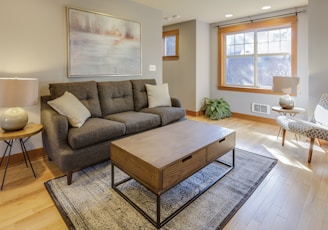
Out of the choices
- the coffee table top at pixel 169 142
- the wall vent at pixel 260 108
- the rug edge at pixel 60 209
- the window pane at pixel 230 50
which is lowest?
the rug edge at pixel 60 209

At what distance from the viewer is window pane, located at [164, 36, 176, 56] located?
5607mm

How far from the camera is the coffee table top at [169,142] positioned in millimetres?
1715

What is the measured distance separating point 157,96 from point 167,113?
49 centimetres

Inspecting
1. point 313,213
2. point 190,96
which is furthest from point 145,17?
point 313,213

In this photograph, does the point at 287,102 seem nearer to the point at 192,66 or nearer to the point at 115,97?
the point at 192,66

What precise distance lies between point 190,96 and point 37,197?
159 inches

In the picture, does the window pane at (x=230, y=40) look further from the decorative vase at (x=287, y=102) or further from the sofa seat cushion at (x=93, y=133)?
the sofa seat cushion at (x=93, y=133)

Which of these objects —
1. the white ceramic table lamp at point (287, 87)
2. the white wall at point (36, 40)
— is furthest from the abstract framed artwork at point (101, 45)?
the white ceramic table lamp at point (287, 87)

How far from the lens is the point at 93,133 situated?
233 centimetres

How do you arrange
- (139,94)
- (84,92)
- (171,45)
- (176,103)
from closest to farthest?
(84,92) < (139,94) < (176,103) < (171,45)

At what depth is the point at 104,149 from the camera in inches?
97.3

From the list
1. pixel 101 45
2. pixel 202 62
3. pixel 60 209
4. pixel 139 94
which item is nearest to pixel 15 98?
pixel 60 209

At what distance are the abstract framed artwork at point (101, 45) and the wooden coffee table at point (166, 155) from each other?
1629 mm

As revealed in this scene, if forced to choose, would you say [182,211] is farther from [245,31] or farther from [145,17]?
[245,31]
